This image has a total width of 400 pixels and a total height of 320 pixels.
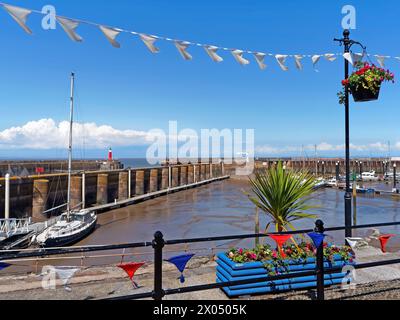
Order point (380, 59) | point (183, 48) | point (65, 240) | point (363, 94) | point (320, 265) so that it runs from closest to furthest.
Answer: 1. point (320, 265)
2. point (183, 48)
3. point (363, 94)
4. point (380, 59)
5. point (65, 240)

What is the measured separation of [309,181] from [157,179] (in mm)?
51422

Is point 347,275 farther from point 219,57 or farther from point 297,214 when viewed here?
point 219,57

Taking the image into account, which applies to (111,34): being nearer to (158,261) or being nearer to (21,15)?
(21,15)

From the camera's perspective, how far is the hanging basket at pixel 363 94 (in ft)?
19.5

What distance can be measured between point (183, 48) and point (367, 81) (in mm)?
3531

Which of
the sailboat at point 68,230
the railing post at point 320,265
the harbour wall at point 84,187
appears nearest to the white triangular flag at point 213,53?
the railing post at point 320,265

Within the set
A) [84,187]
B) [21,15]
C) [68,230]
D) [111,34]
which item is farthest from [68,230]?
[21,15]

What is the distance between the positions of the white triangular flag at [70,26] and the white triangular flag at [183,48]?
1.68m

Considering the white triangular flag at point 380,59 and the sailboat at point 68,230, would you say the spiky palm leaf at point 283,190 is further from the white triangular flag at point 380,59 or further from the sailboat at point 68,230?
the sailboat at point 68,230

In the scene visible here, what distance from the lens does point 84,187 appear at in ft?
119

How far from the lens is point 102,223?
2839 centimetres
